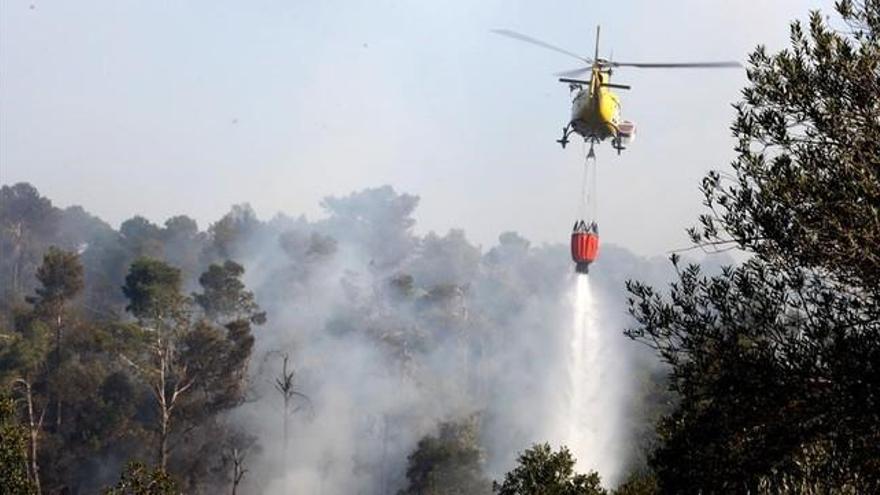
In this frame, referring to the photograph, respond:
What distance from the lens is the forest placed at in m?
12.2

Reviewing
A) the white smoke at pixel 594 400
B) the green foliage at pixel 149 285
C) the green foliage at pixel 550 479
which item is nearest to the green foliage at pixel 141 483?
the green foliage at pixel 550 479

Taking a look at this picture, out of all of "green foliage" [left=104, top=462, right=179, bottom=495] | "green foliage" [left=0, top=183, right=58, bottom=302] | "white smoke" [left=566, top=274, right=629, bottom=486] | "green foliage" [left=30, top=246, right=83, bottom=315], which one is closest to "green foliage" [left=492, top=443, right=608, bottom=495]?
"green foliage" [left=104, top=462, right=179, bottom=495]

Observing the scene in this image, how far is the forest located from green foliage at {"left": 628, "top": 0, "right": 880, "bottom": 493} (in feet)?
0.11

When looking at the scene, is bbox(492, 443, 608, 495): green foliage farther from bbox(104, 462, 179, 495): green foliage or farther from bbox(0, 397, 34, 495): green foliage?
bbox(0, 397, 34, 495): green foliage

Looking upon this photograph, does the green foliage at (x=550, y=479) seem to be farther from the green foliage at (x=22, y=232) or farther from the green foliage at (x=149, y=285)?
the green foliage at (x=22, y=232)

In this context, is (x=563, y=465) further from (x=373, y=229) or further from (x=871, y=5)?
(x=373, y=229)

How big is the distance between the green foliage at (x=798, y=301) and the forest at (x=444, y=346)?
0.11ft

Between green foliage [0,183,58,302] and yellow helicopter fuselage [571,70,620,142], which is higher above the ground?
green foliage [0,183,58,302]

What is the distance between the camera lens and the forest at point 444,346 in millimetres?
12156

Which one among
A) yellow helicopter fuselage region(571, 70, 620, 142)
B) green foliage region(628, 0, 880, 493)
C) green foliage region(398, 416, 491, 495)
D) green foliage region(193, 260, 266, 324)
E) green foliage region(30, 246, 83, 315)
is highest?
green foliage region(193, 260, 266, 324)

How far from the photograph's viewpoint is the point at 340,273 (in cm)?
13700

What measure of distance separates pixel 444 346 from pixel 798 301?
366 feet

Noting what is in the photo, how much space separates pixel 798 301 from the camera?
1244 cm

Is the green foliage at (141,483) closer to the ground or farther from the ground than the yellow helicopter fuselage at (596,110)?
closer to the ground
